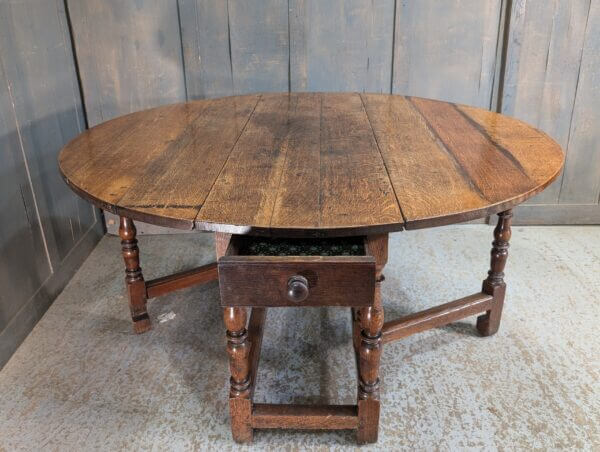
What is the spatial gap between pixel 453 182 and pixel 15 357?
1.52m

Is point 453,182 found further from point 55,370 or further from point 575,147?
point 575,147

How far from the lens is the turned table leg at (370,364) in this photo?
1.31 metres

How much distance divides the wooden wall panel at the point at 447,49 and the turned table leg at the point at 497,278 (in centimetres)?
102

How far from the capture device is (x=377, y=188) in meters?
1.21

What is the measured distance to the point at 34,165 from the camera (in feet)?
6.56

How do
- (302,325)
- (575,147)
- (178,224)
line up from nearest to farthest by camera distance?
(178,224)
(302,325)
(575,147)

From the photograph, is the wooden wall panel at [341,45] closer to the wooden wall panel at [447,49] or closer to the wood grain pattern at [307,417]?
the wooden wall panel at [447,49]

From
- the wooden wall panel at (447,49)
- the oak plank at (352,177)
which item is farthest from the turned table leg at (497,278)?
the wooden wall panel at (447,49)

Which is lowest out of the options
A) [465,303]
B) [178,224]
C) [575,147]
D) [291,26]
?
[465,303]

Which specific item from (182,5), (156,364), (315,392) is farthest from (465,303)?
(182,5)

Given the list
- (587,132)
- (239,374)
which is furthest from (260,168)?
(587,132)

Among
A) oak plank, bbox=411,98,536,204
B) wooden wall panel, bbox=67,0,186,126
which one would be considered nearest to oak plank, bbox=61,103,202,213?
wooden wall panel, bbox=67,0,186,126

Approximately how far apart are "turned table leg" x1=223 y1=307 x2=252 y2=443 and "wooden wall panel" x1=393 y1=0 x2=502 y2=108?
165 cm

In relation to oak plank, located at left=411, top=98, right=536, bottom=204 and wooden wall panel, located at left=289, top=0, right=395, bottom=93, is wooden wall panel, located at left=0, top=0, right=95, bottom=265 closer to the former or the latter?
wooden wall panel, located at left=289, top=0, right=395, bottom=93
